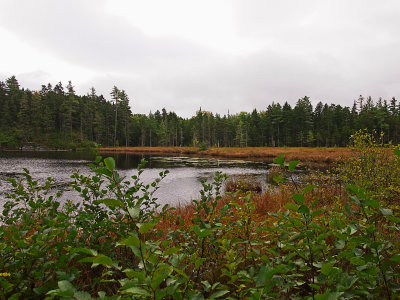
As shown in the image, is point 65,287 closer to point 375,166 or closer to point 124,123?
point 375,166

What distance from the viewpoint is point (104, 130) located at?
234 ft

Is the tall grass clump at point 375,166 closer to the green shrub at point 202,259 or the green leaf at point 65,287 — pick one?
the green shrub at point 202,259

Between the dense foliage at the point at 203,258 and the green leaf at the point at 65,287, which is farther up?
the green leaf at the point at 65,287

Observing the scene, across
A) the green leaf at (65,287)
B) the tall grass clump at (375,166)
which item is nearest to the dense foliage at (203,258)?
the green leaf at (65,287)

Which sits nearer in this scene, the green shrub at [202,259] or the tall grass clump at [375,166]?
the green shrub at [202,259]

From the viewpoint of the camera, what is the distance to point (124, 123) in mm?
74312

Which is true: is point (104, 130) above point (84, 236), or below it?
above

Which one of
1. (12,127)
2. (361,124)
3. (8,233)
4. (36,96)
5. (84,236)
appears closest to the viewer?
(8,233)

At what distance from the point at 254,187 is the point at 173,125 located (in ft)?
244

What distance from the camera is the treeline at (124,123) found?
60188 mm

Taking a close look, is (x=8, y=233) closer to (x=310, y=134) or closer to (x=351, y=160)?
(x=351, y=160)

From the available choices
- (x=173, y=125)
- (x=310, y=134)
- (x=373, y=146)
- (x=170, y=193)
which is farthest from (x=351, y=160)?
(x=173, y=125)

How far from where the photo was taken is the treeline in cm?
Result: 6019

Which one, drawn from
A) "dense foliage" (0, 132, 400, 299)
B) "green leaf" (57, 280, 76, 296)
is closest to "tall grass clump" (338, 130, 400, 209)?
"dense foliage" (0, 132, 400, 299)
